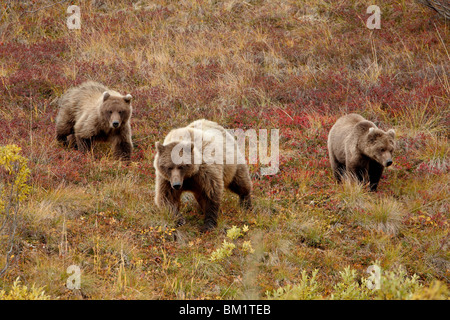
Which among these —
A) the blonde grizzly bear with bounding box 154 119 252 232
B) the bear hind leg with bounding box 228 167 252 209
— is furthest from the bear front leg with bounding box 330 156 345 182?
the blonde grizzly bear with bounding box 154 119 252 232

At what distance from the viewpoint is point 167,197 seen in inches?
249

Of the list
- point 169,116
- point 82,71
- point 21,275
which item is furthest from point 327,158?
point 82,71

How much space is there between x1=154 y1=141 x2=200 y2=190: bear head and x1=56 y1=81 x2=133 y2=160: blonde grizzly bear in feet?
9.10

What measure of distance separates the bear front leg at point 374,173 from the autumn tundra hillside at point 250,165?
0.21 metres

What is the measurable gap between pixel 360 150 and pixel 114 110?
182 inches

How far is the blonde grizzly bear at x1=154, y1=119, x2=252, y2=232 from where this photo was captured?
5.91m

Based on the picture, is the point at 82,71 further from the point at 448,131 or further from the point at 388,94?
the point at 448,131

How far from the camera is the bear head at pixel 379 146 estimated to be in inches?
284

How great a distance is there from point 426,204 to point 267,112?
4144 millimetres
